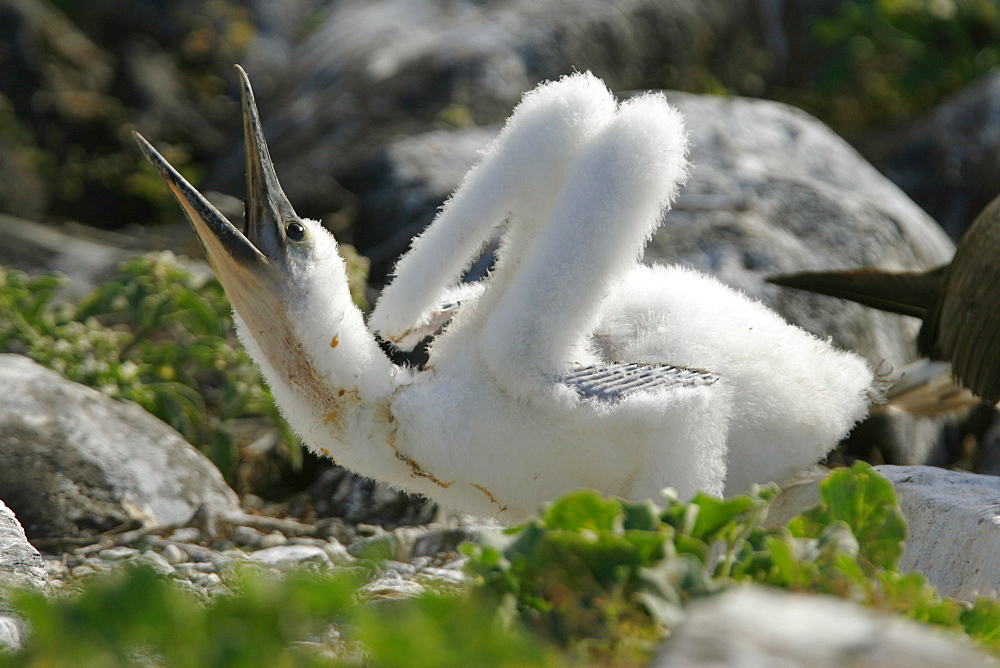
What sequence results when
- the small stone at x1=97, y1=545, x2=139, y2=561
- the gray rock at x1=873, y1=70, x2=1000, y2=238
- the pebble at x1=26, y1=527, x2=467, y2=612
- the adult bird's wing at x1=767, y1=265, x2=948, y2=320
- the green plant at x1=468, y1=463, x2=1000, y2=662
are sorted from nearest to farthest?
the green plant at x1=468, y1=463, x2=1000, y2=662 → the pebble at x1=26, y1=527, x2=467, y2=612 → the small stone at x1=97, y1=545, x2=139, y2=561 → the adult bird's wing at x1=767, y1=265, x2=948, y2=320 → the gray rock at x1=873, y1=70, x2=1000, y2=238

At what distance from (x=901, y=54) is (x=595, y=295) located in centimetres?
574


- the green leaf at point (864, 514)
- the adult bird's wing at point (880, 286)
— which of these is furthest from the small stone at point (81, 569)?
the adult bird's wing at point (880, 286)

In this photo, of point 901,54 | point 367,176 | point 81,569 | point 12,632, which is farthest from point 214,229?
point 901,54

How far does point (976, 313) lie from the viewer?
12.7ft

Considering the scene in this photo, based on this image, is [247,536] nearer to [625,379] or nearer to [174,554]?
[174,554]

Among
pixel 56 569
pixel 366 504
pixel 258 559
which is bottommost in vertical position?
pixel 56 569

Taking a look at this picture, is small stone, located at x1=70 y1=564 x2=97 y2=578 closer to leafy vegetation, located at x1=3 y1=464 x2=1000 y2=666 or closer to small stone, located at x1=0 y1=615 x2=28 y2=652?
small stone, located at x1=0 y1=615 x2=28 y2=652

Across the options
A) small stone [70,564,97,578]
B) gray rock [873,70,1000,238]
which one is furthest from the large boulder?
gray rock [873,70,1000,238]

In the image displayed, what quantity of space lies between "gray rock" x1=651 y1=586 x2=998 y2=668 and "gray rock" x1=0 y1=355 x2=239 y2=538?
2.87 m

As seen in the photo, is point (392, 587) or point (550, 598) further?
point (392, 587)

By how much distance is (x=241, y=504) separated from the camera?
450 centimetres

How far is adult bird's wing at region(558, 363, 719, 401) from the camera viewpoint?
2.91m

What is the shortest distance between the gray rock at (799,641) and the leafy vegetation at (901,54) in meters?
6.65

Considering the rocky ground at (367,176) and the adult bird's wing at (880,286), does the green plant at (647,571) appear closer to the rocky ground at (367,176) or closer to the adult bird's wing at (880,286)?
the rocky ground at (367,176)
